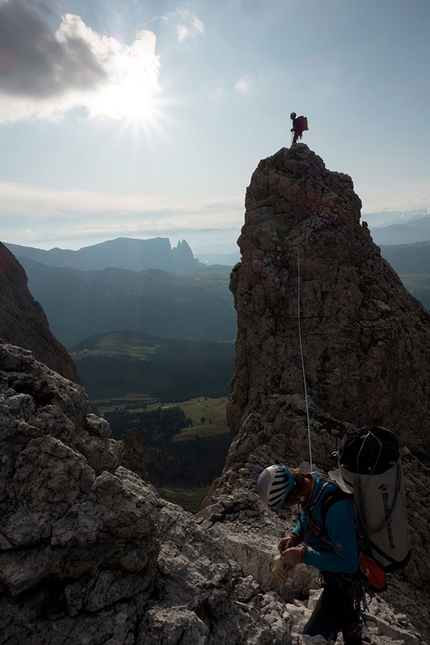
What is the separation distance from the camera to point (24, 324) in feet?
132

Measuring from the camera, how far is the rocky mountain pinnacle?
7055 millimetres

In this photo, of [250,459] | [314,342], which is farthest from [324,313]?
[250,459]

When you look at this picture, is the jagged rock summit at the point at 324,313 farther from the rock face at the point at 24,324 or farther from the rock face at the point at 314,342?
the rock face at the point at 24,324

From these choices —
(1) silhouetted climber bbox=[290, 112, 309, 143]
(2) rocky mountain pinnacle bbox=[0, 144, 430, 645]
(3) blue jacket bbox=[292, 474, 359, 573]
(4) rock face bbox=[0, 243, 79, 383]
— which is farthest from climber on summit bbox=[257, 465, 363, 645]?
(4) rock face bbox=[0, 243, 79, 383]

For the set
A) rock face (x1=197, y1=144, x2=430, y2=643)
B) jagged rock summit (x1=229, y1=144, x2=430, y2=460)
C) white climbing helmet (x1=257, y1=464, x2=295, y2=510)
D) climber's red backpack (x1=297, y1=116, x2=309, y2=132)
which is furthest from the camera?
climber's red backpack (x1=297, y1=116, x2=309, y2=132)

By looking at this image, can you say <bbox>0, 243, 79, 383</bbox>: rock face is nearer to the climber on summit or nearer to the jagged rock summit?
the jagged rock summit

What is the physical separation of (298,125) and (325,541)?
95.6 ft

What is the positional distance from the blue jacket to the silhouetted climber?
28.1 meters

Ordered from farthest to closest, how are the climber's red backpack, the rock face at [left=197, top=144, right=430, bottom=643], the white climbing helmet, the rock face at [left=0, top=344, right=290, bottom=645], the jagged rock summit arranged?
the climber's red backpack → the jagged rock summit → the rock face at [left=197, top=144, right=430, bottom=643] → the white climbing helmet → the rock face at [left=0, top=344, right=290, bottom=645]

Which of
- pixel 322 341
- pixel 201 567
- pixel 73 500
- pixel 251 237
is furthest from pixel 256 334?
pixel 73 500

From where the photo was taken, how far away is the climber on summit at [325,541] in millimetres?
6863

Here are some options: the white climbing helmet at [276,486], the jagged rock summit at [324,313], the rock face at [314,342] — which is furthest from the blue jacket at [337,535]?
the jagged rock summit at [324,313]

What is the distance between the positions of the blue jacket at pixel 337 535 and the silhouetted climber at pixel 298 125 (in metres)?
28.1

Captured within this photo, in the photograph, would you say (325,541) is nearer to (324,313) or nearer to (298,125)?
(324,313)
